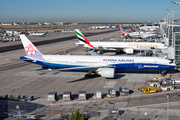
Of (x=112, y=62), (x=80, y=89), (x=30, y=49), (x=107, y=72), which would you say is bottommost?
(x=80, y=89)

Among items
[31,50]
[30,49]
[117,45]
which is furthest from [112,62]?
[117,45]

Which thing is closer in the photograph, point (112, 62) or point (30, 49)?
point (112, 62)

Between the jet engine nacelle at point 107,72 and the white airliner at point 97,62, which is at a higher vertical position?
the white airliner at point 97,62

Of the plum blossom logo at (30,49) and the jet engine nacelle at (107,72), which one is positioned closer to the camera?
the jet engine nacelle at (107,72)

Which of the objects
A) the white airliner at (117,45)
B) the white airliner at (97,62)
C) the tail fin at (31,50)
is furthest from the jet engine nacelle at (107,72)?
the white airliner at (117,45)

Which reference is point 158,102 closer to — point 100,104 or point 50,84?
point 100,104

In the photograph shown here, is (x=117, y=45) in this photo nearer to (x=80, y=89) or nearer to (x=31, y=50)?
(x=31, y=50)

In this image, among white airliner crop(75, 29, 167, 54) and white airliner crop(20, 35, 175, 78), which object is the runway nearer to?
white airliner crop(20, 35, 175, 78)

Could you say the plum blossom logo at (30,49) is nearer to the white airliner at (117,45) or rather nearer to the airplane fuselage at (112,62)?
the airplane fuselage at (112,62)

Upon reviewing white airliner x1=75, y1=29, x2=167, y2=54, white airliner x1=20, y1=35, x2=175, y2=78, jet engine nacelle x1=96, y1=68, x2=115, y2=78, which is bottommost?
jet engine nacelle x1=96, y1=68, x2=115, y2=78

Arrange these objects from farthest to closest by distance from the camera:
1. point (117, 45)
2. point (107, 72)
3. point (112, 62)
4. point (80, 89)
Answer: point (117, 45) → point (112, 62) → point (107, 72) → point (80, 89)

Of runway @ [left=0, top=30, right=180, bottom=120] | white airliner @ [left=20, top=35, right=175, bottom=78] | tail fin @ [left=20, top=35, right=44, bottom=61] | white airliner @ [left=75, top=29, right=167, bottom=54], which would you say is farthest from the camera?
white airliner @ [left=75, top=29, right=167, bottom=54]

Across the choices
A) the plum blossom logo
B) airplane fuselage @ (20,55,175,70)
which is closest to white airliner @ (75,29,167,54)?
airplane fuselage @ (20,55,175,70)

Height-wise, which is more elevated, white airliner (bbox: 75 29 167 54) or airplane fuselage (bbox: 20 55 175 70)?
white airliner (bbox: 75 29 167 54)
